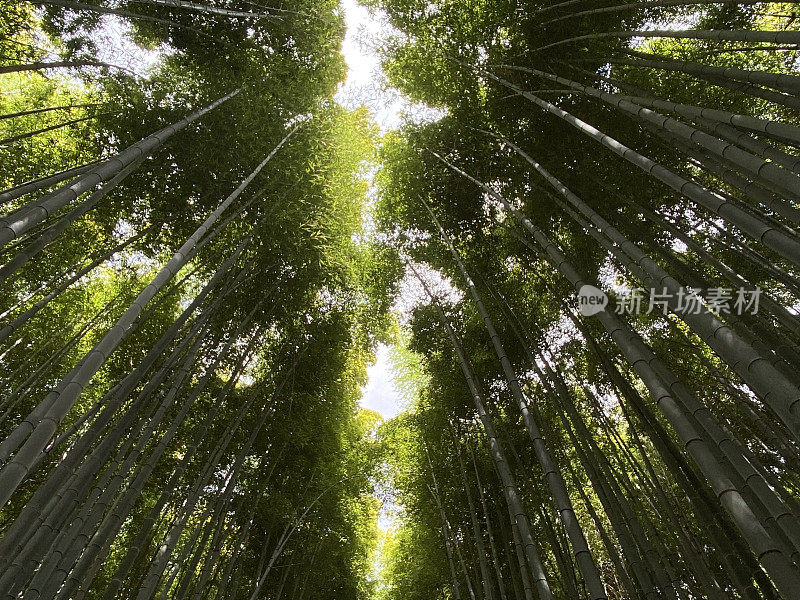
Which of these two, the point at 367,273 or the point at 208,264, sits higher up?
the point at 367,273

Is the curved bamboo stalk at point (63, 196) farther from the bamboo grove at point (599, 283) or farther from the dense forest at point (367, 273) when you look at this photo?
the bamboo grove at point (599, 283)

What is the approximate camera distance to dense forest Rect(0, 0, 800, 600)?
3471 millimetres

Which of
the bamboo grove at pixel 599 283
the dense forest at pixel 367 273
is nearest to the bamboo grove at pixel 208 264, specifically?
the dense forest at pixel 367 273

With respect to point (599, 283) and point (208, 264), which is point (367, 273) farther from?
point (599, 283)

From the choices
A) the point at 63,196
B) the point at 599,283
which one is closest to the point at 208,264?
the point at 63,196

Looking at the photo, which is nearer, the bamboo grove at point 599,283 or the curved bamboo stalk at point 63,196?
the curved bamboo stalk at point 63,196

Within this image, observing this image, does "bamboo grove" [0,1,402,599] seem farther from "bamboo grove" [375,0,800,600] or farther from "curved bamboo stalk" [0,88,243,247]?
"bamboo grove" [375,0,800,600]

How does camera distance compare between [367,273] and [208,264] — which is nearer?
[208,264]

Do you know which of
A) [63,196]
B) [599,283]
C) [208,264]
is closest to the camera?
[63,196]

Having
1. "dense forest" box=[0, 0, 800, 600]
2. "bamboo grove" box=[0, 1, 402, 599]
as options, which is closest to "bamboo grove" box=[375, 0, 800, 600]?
"dense forest" box=[0, 0, 800, 600]

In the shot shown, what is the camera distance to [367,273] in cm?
654

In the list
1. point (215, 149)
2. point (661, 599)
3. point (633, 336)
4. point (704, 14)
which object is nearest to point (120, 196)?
point (215, 149)

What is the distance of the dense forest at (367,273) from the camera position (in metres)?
3.47

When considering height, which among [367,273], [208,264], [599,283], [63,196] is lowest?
[63,196]
